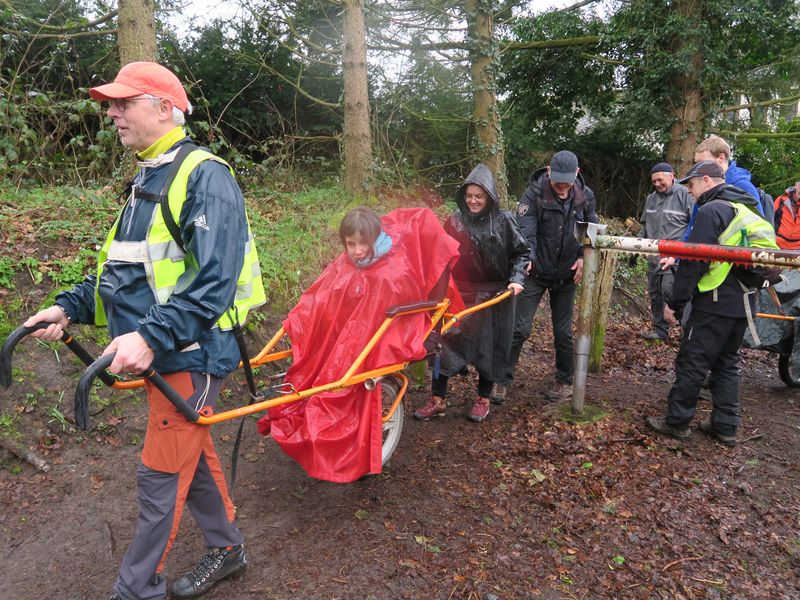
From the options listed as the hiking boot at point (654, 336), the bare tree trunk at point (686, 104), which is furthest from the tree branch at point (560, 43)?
the hiking boot at point (654, 336)

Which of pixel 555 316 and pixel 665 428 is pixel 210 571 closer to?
pixel 665 428

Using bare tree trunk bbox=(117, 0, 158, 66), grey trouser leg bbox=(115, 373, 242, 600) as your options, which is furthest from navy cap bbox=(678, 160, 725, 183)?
bare tree trunk bbox=(117, 0, 158, 66)

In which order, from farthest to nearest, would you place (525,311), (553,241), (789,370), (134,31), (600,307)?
(600,307) → (134,31) → (789,370) → (525,311) → (553,241)

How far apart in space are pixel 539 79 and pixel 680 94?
3049mm

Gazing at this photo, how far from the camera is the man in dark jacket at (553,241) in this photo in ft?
16.3

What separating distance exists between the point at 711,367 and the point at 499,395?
5.83 ft

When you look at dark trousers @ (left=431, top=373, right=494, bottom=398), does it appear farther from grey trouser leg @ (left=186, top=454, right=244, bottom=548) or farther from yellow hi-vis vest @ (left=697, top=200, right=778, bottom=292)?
grey trouser leg @ (left=186, top=454, right=244, bottom=548)

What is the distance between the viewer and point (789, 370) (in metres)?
5.55

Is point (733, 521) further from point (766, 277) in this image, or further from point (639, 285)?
point (639, 285)

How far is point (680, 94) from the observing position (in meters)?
10.5

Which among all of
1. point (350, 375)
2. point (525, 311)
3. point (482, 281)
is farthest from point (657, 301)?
point (350, 375)

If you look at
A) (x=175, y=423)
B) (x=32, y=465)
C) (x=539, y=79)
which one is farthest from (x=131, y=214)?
(x=539, y=79)

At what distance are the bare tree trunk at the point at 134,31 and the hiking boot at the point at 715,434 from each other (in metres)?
6.34

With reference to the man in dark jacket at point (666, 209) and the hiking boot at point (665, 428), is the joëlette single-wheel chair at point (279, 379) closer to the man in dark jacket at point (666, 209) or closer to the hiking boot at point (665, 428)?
the hiking boot at point (665, 428)
